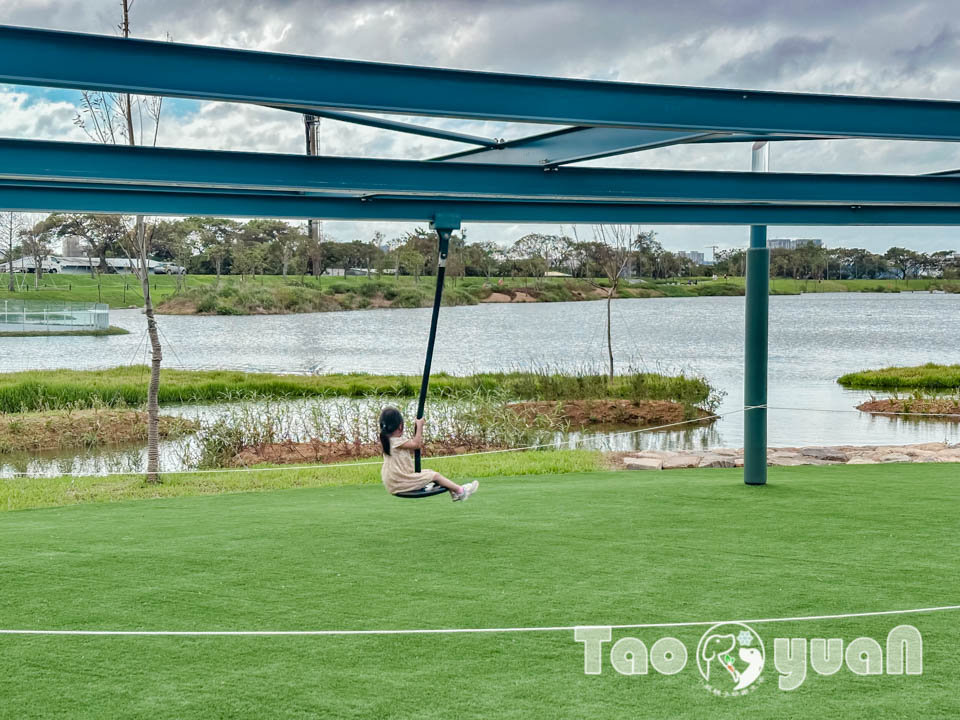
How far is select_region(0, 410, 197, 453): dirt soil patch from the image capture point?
1697 centimetres

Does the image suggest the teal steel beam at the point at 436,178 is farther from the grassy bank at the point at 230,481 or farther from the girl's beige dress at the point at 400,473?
the grassy bank at the point at 230,481

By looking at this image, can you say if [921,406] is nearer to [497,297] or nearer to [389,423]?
[389,423]

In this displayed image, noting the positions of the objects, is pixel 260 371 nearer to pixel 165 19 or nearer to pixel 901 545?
pixel 165 19

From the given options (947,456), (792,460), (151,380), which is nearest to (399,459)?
(151,380)

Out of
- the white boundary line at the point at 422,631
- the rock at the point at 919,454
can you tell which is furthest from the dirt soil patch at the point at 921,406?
the white boundary line at the point at 422,631

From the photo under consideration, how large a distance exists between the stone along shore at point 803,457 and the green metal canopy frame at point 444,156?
513cm

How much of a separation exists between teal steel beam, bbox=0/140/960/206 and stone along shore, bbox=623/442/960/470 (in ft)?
17.8

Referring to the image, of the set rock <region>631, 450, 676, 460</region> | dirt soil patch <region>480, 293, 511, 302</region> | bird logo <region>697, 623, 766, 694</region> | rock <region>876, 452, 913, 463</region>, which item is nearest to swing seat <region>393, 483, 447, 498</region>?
bird logo <region>697, 623, 766, 694</region>

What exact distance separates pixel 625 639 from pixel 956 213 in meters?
6.06

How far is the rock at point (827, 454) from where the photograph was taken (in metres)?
13.4

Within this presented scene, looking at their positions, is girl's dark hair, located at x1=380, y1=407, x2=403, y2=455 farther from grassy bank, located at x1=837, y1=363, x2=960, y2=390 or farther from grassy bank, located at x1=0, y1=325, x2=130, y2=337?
grassy bank, located at x1=0, y1=325, x2=130, y2=337

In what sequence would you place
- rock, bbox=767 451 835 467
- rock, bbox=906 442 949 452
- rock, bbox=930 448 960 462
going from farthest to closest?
rock, bbox=906 442 949 452, rock, bbox=930 448 960 462, rock, bbox=767 451 835 467

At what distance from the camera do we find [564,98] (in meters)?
5.30

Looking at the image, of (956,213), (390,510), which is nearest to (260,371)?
(390,510)
